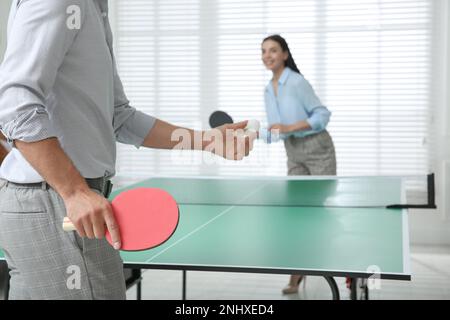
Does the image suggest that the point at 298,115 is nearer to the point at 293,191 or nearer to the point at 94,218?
the point at 293,191

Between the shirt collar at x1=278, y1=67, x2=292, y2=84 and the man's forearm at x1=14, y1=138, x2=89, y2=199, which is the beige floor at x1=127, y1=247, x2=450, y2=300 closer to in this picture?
the shirt collar at x1=278, y1=67, x2=292, y2=84

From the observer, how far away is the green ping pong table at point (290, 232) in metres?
1.61

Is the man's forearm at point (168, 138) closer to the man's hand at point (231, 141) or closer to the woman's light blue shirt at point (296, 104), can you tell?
the man's hand at point (231, 141)

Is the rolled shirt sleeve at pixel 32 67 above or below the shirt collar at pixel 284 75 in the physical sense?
below

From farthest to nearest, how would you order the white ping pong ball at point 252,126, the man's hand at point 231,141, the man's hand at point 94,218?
the white ping pong ball at point 252,126 → the man's hand at point 231,141 → the man's hand at point 94,218

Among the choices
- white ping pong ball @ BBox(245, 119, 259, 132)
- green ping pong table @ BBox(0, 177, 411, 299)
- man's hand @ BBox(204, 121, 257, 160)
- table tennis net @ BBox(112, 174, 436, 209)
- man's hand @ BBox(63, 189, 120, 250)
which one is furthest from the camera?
table tennis net @ BBox(112, 174, 436, 209)

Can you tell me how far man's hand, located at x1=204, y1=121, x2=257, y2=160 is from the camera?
1.28m

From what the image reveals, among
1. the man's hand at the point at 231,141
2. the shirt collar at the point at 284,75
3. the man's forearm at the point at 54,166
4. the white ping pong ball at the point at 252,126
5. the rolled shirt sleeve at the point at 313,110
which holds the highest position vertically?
the shirt collar at the point at 284,75

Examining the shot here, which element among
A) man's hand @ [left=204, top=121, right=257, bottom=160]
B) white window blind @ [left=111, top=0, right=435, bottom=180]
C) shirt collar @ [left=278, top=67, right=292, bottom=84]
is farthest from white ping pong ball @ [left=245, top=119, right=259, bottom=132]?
white window blind @ [left=111, top=0, right=435, bottom=180]

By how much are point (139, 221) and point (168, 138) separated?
18.7 inches

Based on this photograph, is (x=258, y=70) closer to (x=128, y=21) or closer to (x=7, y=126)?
(x=128, y=21)

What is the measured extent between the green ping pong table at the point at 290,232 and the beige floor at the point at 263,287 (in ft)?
2.03

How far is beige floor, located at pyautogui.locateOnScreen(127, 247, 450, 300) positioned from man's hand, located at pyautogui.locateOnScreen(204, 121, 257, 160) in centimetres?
206

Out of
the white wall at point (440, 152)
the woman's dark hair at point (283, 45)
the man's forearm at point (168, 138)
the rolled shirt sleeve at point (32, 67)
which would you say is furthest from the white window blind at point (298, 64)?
the rolled shirt sleeve at point (32, 67)
